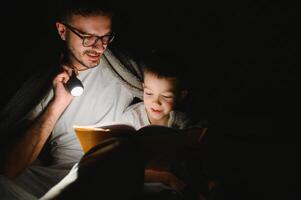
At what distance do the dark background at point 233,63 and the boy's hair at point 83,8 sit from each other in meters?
0.11

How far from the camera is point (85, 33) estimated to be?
1.77 meters

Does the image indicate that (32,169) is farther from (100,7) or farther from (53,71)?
(100,7)

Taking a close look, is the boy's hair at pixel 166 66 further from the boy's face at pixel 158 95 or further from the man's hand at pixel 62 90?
the man's hand at pixel 62 90

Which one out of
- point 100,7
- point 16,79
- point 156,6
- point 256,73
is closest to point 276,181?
point 256,73

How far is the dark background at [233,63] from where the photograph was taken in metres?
1.95

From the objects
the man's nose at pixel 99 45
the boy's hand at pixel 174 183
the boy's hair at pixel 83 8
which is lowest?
the boy's hand at pixel 174 183

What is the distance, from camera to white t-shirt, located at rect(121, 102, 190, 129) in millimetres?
1921

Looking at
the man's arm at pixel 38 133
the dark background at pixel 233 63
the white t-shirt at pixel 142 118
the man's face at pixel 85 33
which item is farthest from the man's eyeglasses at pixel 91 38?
the white t-shirt at pixel 142 118

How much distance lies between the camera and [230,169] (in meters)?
2.05

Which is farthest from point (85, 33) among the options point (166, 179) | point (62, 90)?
point (166, 179)

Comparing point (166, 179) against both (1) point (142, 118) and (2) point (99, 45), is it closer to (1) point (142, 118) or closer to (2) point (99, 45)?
(1) point (142, 118)

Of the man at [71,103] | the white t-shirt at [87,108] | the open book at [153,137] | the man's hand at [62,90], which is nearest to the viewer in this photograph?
the open book at [153,137]

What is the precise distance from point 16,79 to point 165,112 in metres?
0.89

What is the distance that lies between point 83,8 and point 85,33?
148 mm
